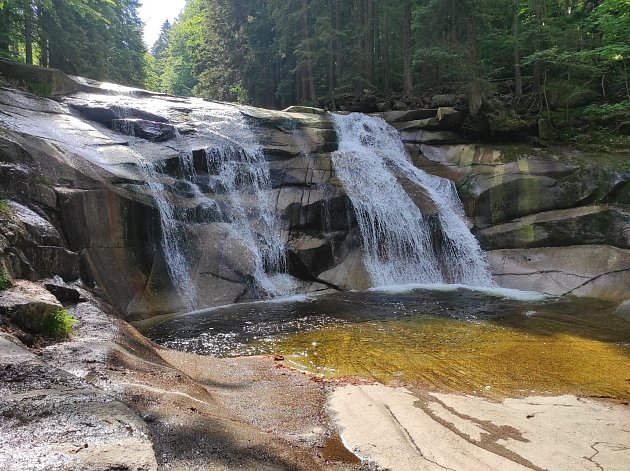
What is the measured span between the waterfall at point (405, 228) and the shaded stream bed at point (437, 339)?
1.99 metres

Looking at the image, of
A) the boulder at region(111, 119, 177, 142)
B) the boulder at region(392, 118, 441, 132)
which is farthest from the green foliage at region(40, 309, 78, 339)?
the boulder at region(392, 118, 441, 132)

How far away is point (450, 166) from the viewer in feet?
56.5

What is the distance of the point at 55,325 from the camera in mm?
5277

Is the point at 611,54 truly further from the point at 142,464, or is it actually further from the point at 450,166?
the point at 142,464

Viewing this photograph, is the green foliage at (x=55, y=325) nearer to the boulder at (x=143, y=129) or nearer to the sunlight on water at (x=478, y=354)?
the sunlight on water at (x=478, y=354)

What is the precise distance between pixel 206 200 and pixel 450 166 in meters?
9.42

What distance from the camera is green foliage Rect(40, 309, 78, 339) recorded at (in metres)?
5.18

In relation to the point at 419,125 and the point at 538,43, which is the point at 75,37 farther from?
the point at 538,43

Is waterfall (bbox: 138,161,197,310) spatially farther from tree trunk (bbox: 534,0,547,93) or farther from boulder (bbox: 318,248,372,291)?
tree trunk (bbox: 534,0,547,93)

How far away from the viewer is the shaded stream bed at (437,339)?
6.46 meters

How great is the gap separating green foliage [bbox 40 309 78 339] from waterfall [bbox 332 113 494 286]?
966cm

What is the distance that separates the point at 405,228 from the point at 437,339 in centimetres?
690

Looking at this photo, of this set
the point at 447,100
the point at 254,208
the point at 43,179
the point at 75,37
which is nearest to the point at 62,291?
the point at 43,179

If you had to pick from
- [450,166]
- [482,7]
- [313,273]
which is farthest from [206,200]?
[482,7]
